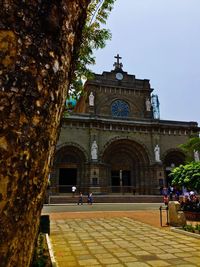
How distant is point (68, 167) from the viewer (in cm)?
2845

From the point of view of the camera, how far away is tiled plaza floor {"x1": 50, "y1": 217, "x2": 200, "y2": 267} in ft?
18.4

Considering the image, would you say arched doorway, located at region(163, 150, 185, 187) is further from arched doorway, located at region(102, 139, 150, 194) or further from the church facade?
arched doorway, located at region(102, 139, 150, 194)

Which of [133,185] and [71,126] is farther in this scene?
[133,185]

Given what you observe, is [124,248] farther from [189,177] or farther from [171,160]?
[171,160]

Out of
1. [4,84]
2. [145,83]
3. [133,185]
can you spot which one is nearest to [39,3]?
[4,84]

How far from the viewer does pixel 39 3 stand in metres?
1.14

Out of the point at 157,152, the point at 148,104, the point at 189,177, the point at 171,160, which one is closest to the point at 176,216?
the point at 189,177

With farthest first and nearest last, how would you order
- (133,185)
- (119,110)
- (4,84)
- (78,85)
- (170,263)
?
(119,110) → (133,185) → (78,85) → (170,263) → (4,84)

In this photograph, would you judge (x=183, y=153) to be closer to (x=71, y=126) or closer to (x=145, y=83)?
(x=145, y=83)

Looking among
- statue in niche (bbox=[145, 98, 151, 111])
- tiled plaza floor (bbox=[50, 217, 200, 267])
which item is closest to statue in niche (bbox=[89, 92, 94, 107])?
statue in niche (bbox=[145, 98, 151, 111])

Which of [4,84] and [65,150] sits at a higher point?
[65,150]

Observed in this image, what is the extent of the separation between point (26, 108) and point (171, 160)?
33379 millimetres

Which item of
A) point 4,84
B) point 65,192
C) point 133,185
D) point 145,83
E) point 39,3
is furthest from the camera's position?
→ point 145,83

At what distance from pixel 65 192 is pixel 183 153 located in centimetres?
1618
